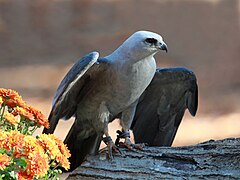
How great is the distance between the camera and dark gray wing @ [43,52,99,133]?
3115 millimetres

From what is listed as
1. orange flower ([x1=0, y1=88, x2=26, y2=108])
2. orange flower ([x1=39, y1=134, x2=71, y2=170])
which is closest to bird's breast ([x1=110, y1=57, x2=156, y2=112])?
orange flower ([x1=0, y1=88, x2=26, y2=108])

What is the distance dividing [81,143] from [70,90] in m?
→ 0.43

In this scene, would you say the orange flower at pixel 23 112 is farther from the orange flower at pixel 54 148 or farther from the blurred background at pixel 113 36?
the blurred background at pixel 113 36

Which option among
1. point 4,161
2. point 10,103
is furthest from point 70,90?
point 4,161

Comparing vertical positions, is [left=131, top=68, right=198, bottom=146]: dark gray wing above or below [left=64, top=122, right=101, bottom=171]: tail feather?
above

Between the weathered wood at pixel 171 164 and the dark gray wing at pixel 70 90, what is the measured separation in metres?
0.31

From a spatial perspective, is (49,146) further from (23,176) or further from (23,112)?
(23,112)

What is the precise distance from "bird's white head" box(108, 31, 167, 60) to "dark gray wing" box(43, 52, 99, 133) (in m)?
0.21

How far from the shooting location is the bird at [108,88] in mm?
3244

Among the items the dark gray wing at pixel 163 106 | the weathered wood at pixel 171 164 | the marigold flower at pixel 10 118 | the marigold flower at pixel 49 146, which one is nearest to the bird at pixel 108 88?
the weathered wood at pixel 171 164

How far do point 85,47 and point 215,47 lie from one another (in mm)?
1621

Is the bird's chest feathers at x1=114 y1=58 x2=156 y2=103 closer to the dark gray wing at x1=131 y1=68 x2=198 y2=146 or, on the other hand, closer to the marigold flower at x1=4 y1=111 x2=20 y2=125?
the dark gray wing at x1=131 y1=68 x2=198 y2=146

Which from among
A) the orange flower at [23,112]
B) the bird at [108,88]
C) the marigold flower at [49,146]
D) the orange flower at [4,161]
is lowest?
the orange flower at [4,161]

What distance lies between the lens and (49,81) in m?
7.07
